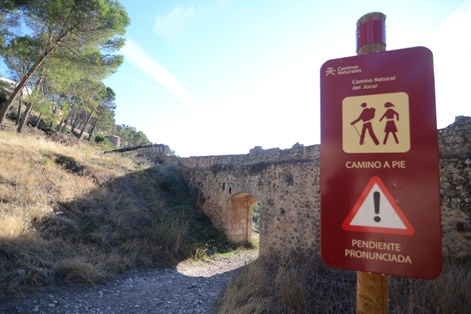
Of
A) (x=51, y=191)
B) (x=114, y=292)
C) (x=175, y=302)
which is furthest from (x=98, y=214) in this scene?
(x=175, y=302)

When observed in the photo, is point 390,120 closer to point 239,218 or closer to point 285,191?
point 285,191

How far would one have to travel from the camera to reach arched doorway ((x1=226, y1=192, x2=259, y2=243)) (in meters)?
10.8

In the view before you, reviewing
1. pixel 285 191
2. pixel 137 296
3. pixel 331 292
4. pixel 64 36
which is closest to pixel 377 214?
pixel 331 292

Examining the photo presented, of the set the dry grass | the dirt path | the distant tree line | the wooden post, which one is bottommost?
the dirt path

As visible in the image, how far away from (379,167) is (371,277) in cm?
55

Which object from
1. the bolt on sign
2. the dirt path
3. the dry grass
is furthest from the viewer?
the dirt path

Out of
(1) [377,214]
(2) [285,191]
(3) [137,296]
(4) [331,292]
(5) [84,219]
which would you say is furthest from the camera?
(2) [285,191]

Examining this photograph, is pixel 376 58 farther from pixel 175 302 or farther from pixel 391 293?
pixel 175 302

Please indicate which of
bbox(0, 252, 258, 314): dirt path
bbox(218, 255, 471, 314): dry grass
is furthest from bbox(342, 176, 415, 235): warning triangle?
bbox(0, 252, 258, 314): dirt path

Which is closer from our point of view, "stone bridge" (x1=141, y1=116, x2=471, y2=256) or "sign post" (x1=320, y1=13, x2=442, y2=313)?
"sign post" (x1=320, y1=13, x2=442, y2=313)

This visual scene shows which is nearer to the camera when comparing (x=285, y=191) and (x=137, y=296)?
(x=137, y=296)

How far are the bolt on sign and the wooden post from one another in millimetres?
125

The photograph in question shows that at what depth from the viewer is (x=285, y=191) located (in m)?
7.74

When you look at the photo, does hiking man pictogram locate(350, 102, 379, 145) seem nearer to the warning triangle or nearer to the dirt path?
the warning triangle
